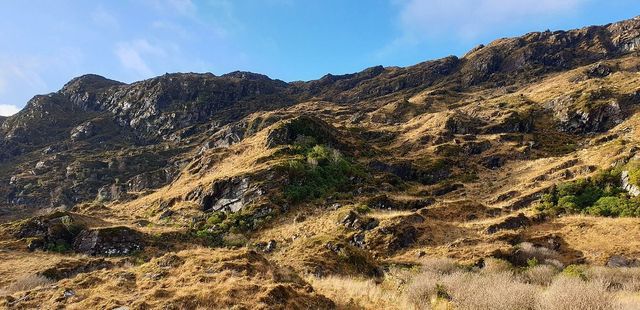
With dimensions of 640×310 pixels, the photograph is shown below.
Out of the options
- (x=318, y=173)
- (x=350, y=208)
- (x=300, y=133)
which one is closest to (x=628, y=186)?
(x=350, y=208)

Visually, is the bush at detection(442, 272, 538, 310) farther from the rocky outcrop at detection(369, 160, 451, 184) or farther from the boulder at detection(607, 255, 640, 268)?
the rocky outcrop at detection(369, 160, 451, 184)

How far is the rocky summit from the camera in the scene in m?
14.2

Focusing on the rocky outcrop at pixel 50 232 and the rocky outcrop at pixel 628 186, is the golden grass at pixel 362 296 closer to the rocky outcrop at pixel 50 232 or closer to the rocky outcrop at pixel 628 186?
the rocky outcrop at pixel 50 232

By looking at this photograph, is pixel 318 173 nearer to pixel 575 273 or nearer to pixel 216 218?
pixel 216 218

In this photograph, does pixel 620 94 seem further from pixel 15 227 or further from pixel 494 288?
pixel 15 227

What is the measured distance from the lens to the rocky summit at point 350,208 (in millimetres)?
14203

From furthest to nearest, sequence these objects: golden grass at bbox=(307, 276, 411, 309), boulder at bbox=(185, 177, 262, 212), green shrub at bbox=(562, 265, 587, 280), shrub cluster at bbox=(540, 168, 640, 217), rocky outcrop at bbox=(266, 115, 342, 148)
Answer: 1. rocky outcrop at bbox=(266, 115, 342, 148)
2. boulder at bbox=(185, 177, 262, 212)
3. shrub cluster at bbox=(540, 168, 640, 217)
4. green shrub at bbox=(562, 265, 587, 280)
5. golden grass at bbox=(307, 276, 411, 309)

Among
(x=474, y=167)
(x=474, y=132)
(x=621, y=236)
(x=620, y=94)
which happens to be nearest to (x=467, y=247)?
(x=621, y=236)

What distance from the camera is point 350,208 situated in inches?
1719

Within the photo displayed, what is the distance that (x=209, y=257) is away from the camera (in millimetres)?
16297

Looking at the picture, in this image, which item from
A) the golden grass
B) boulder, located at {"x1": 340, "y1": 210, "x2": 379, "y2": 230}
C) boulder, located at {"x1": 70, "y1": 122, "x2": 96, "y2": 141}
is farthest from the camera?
boulder, located at {"x1": 70, "y1": 122, "x2": 96, "y2": 141}

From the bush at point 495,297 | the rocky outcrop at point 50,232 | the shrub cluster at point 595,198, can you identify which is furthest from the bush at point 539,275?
the rocky outcrop at point 50,232

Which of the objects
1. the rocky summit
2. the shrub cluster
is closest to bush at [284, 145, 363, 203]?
the rocky summit

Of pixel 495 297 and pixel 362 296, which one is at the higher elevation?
pixel 495 297
